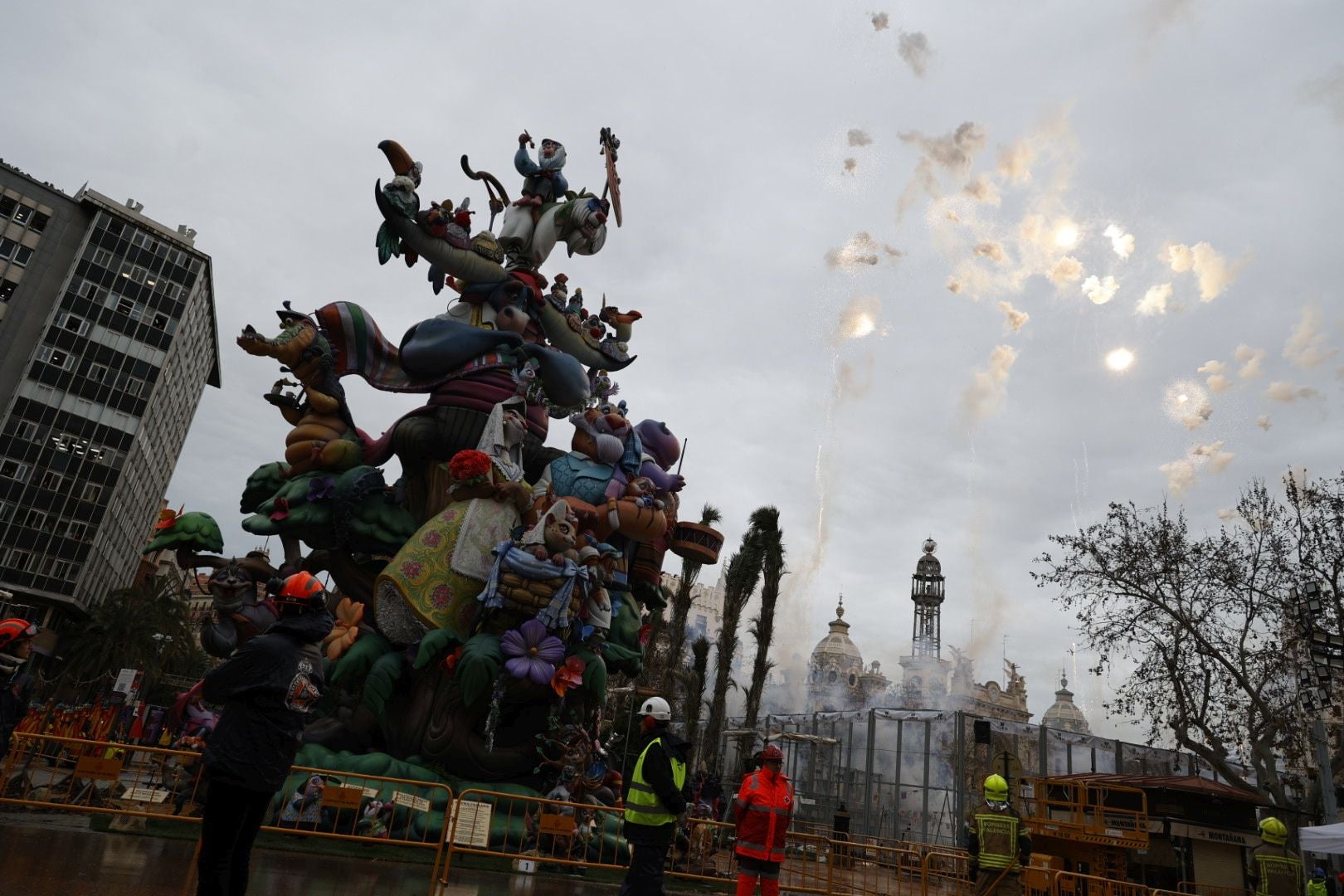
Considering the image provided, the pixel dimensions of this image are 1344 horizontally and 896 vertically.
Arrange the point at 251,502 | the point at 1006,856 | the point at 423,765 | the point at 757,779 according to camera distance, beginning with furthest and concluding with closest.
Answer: the point at 251,502 → the point at 423,765 → the point at 1006,856 → the point at 757,779

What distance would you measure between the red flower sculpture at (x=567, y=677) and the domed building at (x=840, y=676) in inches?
2642

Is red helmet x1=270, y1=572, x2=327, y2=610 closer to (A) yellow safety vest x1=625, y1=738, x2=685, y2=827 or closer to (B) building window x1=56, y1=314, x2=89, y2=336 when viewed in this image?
(A) yellow safety vest x1=625, y1=738, x2=685, y2=827

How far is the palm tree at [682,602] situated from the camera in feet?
89.7

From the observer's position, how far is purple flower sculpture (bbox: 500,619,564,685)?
1319 centimetres

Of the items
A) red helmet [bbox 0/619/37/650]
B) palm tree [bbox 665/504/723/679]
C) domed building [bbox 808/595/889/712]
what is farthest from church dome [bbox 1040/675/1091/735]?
red helmet [bbox 0/619/37/650]

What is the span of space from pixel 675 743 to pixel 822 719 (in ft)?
94.5

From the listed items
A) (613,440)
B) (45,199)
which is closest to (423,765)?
(613,440)

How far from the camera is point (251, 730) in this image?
4.31 meters

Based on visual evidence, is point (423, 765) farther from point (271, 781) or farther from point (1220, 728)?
point (1220, 728)

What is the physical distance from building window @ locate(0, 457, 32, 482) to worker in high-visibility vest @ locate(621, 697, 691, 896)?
151ft

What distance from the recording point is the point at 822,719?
32969 millimetres

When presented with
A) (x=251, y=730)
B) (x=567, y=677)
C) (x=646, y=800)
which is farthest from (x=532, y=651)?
(x=251, y=730)

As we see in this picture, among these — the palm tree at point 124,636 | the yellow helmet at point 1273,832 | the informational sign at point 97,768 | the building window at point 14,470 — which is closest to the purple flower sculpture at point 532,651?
the informational sign at point 97,768

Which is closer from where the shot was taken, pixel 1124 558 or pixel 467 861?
pixel 467 861
